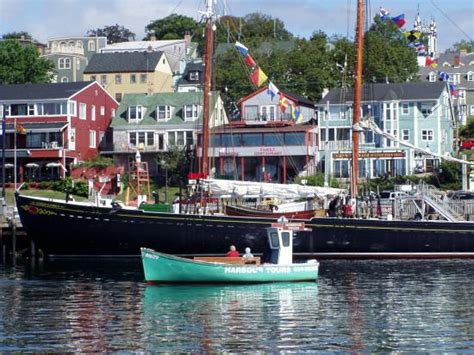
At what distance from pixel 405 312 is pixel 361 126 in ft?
85.1

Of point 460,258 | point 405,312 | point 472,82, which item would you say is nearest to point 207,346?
point 405,312

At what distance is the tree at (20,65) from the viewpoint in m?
120

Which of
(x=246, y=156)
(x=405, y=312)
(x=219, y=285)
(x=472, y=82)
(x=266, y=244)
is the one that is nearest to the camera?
(x=405, y=312)

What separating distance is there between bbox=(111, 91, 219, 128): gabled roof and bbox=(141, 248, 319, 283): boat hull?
5257 centimetres

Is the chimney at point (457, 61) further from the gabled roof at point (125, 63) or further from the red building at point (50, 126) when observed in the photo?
the red building at point (50, 126)

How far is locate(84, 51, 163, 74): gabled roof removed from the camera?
126562 millimetres

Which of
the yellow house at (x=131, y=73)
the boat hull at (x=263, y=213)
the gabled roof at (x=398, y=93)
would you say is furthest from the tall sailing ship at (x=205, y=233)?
the yellow house at (x=131, y=73)

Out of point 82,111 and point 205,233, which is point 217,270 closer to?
point 205,233

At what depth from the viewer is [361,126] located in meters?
65.6

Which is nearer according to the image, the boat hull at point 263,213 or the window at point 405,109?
the boat hull at point 263,213

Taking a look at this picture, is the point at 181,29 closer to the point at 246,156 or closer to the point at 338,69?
the point at 338,69

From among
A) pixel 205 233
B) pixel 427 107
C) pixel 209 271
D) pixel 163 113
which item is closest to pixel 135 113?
pixel 163 113

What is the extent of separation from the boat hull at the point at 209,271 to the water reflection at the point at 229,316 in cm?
45

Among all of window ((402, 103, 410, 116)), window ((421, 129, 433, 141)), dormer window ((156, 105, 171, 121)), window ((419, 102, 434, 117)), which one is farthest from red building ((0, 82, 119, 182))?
window ((419, 102, 434, 117))
